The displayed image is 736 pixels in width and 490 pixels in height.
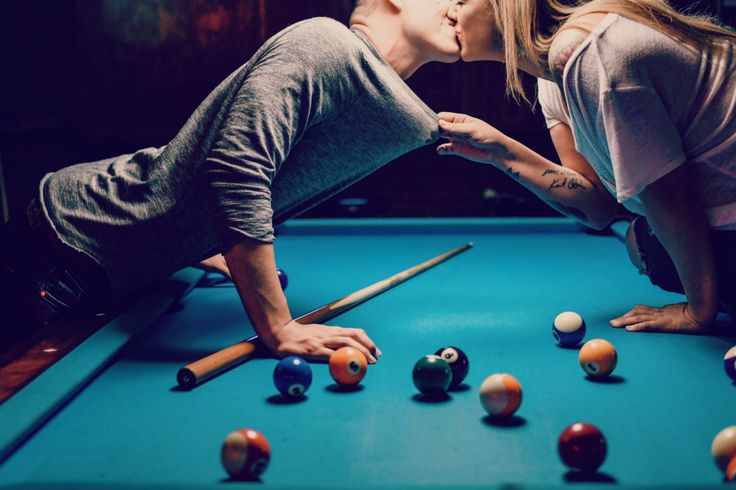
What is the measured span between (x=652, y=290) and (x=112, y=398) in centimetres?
164

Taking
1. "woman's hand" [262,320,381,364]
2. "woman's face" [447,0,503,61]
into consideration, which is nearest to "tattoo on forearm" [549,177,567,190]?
"woman's face" [447,0,503,61]

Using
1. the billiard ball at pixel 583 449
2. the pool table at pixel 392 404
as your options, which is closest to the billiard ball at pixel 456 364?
the pool table at pixel 392 404

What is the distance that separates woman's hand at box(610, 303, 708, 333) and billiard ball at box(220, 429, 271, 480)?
116cm

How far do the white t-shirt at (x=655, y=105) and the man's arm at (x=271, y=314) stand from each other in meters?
0.73

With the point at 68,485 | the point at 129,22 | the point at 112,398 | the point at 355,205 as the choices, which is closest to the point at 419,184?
the point at 355,205

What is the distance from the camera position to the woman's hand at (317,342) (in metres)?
1.73

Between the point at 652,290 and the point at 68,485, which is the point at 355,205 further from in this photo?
the point at 68,485

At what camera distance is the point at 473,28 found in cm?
221

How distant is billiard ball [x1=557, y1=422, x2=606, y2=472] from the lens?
3.74ft

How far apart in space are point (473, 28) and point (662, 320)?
0.91 meters

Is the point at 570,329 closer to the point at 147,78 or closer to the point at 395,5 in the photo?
the point at 395,5

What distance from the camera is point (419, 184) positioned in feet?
20.2

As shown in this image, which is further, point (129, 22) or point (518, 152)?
point (129, 22)

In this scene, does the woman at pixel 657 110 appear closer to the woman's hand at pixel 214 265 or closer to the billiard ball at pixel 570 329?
the billiard ball at pixel 570 329
